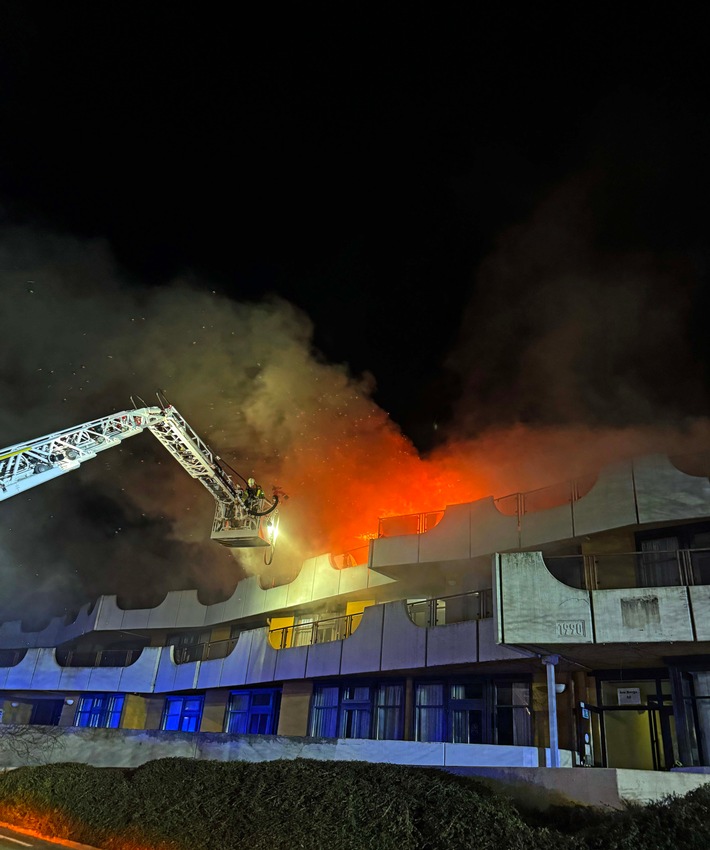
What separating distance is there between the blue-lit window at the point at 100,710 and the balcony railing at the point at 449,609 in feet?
61.5

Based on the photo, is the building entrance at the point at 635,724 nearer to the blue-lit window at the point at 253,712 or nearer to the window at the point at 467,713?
the window at the point at 467,713

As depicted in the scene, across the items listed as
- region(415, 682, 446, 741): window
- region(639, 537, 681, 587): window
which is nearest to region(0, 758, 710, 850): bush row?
region(639, 537, 681, 587): window

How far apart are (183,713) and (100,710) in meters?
5.71

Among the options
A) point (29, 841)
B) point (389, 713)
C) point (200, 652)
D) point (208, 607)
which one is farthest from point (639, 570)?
point (208, 607)

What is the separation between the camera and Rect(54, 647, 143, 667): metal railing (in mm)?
33344

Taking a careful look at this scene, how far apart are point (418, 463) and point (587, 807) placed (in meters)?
20.9

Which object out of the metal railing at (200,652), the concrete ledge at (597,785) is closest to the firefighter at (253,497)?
the metal railing at (200,652)

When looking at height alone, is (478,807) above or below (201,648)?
below

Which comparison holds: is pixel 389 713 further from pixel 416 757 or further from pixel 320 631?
pixel 416 757

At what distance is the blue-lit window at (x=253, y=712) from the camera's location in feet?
81.5

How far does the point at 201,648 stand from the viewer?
29.3 metres

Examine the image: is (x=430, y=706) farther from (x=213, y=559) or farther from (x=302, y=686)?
(x=213, y=559)

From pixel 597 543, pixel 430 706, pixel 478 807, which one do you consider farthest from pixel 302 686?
pixel 478 807

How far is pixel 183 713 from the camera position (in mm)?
29547
